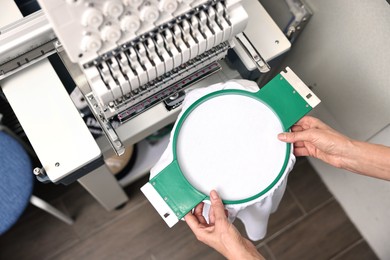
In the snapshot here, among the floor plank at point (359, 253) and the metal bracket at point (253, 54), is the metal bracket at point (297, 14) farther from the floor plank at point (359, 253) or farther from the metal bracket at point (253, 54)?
the floor plank at point (359, 253)

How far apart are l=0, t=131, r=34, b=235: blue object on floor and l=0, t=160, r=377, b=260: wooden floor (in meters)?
0.54

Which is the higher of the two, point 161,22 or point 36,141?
point 161,22

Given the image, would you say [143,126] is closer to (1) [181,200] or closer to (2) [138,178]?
(1) [181,200]

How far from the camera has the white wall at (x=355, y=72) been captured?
1.12m

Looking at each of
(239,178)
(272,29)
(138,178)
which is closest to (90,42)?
(239,178)

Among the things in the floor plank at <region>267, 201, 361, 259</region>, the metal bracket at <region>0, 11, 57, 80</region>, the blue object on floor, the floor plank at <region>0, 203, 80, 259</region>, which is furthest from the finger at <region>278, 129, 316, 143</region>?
the floor plank at <region>0, 203, 80, 259</region>

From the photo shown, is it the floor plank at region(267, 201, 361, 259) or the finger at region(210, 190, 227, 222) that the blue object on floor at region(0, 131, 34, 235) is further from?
the floor plank at region(267, 201, 361, 259)

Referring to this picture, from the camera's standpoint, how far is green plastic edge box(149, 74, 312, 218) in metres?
0.96

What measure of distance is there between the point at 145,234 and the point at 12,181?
27.3 inches

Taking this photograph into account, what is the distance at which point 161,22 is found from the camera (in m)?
0.86

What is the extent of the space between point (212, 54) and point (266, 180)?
34cm

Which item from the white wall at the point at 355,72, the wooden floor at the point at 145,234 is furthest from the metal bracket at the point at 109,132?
the wooden floor at the point at 145,234

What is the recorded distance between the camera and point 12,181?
1247mm

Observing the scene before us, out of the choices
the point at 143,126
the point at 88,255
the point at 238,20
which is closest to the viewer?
the point at 238,20
